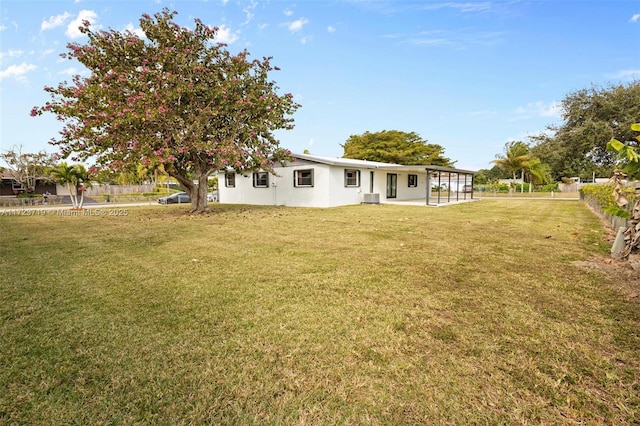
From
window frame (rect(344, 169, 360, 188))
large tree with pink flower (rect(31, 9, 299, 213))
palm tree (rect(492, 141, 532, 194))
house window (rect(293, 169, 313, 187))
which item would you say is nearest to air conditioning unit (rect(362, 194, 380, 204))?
window frame (rect(344, 169, 360, 188))

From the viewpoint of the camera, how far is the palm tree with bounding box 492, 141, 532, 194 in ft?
119

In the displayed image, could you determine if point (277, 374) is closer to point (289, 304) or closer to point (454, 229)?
point (289, 304)

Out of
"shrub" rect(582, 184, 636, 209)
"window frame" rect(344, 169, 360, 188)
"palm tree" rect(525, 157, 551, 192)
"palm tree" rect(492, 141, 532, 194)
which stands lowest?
"shrub" rect(582, 184, 636, 209)

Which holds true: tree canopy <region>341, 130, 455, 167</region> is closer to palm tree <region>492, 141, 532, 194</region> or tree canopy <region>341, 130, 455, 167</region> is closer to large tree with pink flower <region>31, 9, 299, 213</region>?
palm tree <region>492, 141, 532, 194</region>

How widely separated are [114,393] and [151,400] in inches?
11.1

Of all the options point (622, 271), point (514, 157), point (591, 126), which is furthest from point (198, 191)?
point (514, 157)

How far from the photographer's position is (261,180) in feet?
65.8

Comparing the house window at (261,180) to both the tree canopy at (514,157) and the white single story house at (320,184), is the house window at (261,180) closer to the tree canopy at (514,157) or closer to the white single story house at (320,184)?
the white single story house at (320,184)

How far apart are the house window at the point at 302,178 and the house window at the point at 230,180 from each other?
218 inches

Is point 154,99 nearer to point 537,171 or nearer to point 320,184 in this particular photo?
point 320,184

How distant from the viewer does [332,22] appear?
45.3 feet

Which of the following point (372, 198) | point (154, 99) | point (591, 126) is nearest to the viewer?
point (154, 99)

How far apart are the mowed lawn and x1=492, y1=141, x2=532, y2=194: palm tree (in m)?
37.2

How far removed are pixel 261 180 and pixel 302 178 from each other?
11.3 feet
